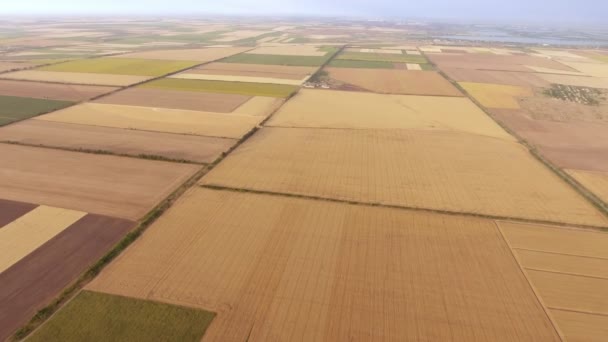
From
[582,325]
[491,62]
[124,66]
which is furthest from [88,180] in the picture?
[491,62]

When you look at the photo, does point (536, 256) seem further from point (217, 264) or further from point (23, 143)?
point (23, 143)

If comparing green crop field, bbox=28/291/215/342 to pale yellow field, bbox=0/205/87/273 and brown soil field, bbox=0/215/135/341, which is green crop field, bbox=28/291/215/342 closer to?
brown soil field, bbox=0/215/135/341

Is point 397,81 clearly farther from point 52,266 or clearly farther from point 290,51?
point 52,266

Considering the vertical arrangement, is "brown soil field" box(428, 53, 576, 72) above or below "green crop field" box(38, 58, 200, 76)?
above

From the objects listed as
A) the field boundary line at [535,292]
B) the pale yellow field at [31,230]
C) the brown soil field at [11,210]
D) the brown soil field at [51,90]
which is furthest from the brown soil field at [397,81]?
the brown soil field at [11,210]

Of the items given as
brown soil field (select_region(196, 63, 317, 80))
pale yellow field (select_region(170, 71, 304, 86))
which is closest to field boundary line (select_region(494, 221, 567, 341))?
pale yellow field (select_region(170, 71, 304, 86))

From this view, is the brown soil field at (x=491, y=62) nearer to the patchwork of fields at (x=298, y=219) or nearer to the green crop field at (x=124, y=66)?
the patchwork of fields at (x=298, y=219)
